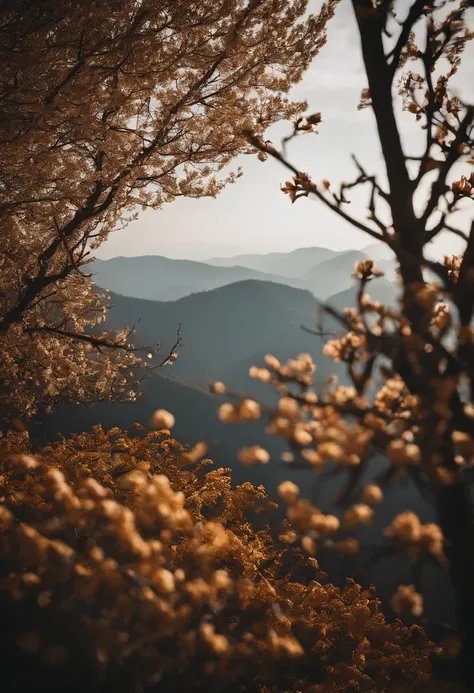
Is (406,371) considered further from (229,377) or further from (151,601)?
(229,377)

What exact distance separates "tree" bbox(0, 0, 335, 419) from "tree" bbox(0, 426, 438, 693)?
238cm

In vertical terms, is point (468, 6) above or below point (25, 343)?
above

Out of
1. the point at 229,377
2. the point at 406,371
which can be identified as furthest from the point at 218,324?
the point at 406,371

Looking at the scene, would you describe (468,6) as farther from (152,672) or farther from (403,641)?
(403,641)

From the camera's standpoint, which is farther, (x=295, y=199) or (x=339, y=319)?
(x=295, y=199)

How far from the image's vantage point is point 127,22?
376cm

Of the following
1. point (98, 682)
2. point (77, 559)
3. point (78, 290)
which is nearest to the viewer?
point (77, 559)

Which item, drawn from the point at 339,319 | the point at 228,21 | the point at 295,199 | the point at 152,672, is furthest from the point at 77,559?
the point at 228,21

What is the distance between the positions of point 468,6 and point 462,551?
359 centimetres

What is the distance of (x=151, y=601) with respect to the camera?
2.03m

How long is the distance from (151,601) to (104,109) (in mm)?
4806

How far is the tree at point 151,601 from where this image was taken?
6.94 ft

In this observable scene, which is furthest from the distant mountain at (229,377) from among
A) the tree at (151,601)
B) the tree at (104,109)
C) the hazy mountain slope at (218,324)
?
the tree at (104,109)

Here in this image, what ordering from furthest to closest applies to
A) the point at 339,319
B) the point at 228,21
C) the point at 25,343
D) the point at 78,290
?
the point at 78,290 < the point at 25,343 < the point at 228,21 < the point at 339,319
